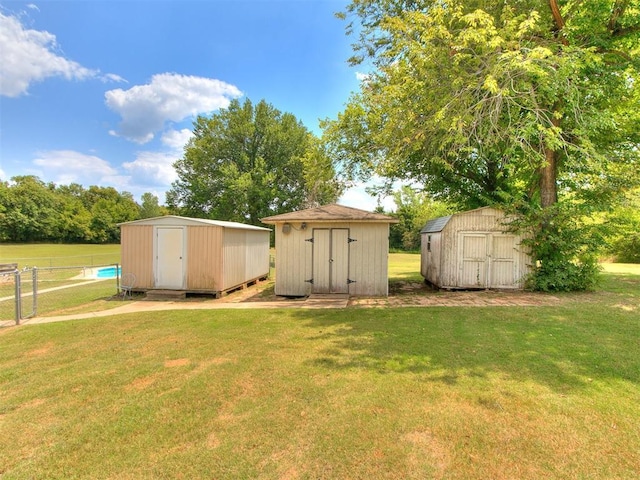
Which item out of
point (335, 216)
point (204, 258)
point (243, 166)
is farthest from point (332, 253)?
point (243, 166)

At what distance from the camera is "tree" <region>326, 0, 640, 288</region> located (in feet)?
20.8

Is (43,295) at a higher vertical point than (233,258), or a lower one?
lower

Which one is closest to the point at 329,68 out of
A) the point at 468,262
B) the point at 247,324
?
the point at 468,262

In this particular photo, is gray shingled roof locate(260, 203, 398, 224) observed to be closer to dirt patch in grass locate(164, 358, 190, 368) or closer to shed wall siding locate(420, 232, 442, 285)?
shed wall siding locate(420, 232, 442, 285)

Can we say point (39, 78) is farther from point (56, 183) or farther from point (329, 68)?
point (56, 183)

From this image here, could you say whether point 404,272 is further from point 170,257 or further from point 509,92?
point 170,257

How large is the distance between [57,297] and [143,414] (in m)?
9.41

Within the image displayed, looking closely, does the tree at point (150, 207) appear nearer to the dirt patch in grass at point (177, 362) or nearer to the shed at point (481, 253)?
the shed at point (481, 253)

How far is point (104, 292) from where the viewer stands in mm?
10688

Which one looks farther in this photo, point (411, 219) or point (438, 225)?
point (411, 219)

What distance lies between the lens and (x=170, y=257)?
964 cm

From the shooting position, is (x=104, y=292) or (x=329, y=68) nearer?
(x=104, y=292)

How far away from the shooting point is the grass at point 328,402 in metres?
2.25

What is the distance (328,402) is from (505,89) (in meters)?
6.16
